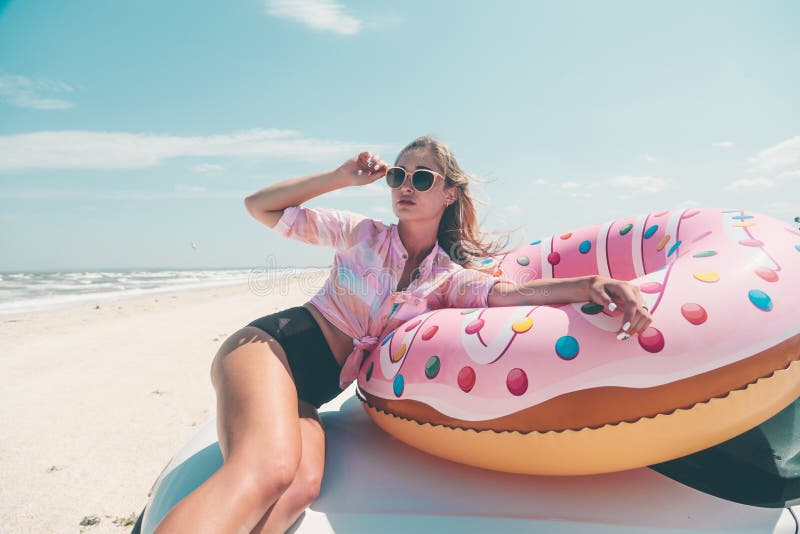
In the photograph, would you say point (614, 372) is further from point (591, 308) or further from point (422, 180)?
point (422, 180)

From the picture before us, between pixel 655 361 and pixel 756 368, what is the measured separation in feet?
0.97

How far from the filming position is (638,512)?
138 centimetres

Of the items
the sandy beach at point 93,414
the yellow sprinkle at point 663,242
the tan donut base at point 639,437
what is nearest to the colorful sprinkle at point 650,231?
the yellow sprinkle at point 663,242

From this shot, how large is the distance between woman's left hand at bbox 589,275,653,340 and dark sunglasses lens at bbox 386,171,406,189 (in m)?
0.99

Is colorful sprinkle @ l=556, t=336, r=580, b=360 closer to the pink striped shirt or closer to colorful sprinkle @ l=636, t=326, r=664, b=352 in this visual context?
colorful sprinkle @ l=636, t=326, r=664, b=352

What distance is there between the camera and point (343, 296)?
84.1 inches

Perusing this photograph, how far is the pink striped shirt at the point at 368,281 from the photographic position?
6.90 feet

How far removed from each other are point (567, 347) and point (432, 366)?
0.45 m

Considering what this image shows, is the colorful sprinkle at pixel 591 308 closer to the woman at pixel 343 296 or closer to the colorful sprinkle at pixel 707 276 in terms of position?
the woman at pixel 343 296

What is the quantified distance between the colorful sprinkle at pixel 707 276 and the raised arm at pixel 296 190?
1.34 m

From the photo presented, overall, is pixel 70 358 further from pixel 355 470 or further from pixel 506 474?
pixel 506 474

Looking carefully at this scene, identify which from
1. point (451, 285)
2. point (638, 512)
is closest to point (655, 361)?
point (638, 512)

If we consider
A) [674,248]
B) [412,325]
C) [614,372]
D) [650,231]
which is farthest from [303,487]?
[650,231]

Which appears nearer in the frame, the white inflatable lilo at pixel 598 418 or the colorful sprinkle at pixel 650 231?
the white inflatable lilo at pixel 598 418
